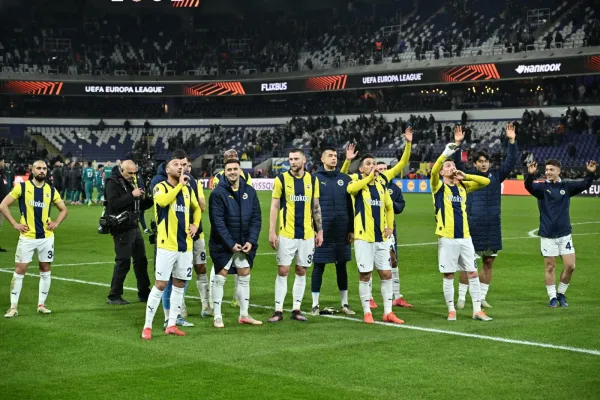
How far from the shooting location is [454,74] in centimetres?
6150

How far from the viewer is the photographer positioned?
14312 mm

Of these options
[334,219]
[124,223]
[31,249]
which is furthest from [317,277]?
[31,249]

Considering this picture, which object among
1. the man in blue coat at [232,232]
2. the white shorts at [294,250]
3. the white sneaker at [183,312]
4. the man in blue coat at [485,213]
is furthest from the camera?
Result: the man in blue coat at [485,213]

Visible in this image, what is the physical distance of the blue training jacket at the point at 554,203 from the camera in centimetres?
1395

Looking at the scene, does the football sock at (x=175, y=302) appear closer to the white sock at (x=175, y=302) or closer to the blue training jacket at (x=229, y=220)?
the white sock at (x=175, y=302)

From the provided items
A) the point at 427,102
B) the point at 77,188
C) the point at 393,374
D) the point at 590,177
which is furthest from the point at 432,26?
the point at 393,374

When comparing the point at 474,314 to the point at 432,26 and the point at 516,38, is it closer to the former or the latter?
the point at 516,38

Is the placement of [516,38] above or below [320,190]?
above

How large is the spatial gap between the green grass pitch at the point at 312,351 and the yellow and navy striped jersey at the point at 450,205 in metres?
1.31

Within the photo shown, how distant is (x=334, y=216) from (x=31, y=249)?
4.74 metres

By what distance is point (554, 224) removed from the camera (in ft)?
45.8

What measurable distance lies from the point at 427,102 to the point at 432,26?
6468mm

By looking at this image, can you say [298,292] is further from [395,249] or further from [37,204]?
[37,204]

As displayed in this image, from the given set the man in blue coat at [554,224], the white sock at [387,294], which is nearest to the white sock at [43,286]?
the white sock at [387,294]
